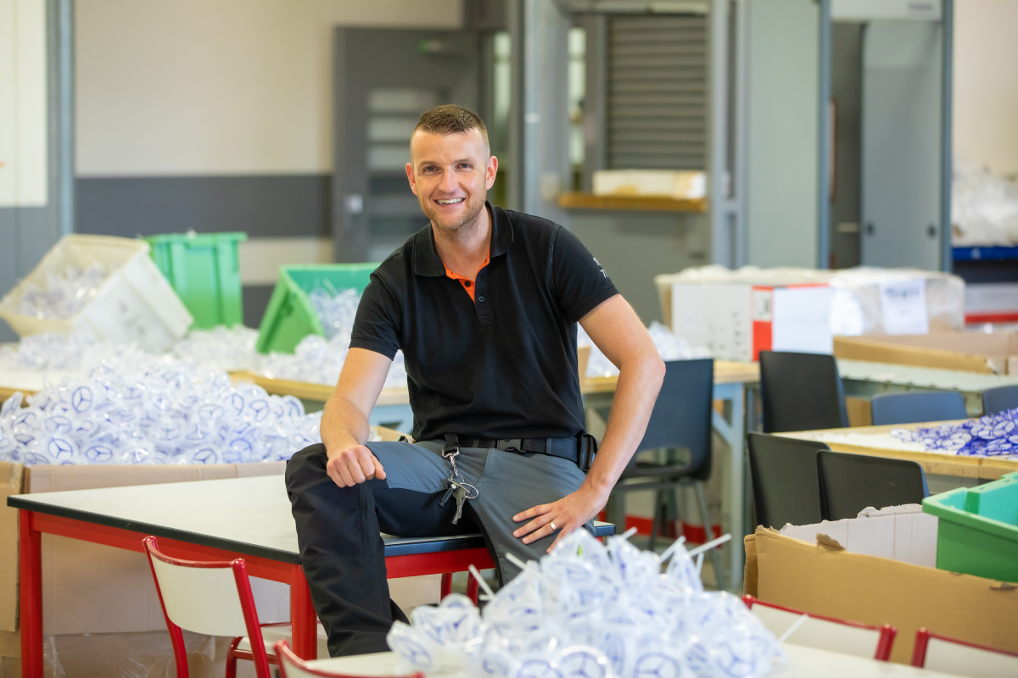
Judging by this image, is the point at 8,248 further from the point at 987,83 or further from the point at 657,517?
the point at 987,83

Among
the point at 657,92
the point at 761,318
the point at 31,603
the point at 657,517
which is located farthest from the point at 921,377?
the point at 657,92

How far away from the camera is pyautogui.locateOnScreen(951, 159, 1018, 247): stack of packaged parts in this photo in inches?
292

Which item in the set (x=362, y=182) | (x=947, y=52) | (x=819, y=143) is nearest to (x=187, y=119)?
(x=362, y=182)

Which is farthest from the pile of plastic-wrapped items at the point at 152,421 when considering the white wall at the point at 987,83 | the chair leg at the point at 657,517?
the white wall at the point at 987,83

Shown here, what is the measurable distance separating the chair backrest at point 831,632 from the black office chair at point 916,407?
6.23ft

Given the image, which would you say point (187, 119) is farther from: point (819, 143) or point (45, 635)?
point (45, 635)

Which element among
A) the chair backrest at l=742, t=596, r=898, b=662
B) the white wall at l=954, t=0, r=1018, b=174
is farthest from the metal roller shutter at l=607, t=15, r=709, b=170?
the chair backrest at l=742, t=596, r=898, b=662

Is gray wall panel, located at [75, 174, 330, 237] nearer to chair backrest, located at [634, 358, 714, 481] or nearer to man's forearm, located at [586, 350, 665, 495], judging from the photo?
chair backrest, located at [634, 358, 714, 481]

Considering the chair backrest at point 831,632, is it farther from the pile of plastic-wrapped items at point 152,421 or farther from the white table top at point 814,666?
the pile of plastic-wrapped items at point 152,421

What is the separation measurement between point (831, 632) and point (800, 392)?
223 cm

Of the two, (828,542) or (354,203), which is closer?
(828,542)

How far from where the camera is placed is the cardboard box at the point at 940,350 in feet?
12.7

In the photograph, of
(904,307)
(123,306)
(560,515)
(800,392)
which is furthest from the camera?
(904,307)

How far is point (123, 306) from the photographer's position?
4.25 metres
